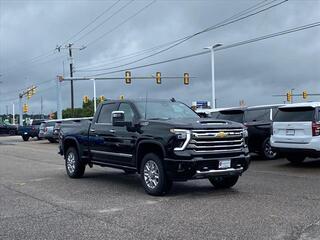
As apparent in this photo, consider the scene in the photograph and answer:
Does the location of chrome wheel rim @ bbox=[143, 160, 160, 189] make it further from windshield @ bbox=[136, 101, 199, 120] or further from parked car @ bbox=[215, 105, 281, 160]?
parked car @ bbox=[215, 105, 281, 160]

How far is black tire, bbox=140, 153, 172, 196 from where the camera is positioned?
33.0 feet

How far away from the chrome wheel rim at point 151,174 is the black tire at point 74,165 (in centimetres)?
345

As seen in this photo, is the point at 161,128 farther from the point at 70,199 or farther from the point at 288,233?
the point at 288,233

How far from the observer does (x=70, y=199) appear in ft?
33.5

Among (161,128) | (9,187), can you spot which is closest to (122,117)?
(161,128)

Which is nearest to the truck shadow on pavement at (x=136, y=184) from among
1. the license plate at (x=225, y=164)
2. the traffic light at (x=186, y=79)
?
the license plate at (x=225, y=164)

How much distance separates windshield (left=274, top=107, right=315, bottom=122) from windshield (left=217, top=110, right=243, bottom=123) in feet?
9.23

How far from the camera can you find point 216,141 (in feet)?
32.8

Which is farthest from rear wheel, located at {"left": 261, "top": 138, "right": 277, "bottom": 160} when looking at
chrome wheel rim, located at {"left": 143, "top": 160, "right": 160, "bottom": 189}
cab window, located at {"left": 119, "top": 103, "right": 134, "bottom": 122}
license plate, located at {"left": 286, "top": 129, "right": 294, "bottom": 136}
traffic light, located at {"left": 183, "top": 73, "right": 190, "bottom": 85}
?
traffic light, located at {"left": 183, "top": 73, "right": 190, "bottom": 85}

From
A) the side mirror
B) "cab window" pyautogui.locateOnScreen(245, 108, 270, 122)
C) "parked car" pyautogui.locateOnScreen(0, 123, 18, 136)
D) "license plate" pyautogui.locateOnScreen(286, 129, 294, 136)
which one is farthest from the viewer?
"parked car" pyautogui.locateOnScreen(0, 123, 18, 136)

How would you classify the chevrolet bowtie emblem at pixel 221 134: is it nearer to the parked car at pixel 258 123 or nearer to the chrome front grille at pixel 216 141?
the chrome front grille at pixel 216 141

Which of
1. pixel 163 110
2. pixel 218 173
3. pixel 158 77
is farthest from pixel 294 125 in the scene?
pixel 158 77

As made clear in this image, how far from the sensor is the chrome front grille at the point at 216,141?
32.2 ft

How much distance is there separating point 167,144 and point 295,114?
20.7ft
